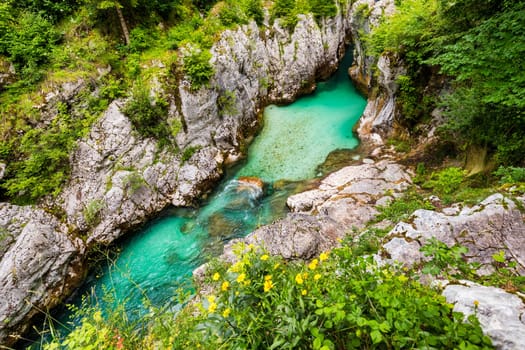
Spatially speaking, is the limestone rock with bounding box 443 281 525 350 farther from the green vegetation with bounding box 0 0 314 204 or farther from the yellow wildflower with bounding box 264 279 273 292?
the green vegetation with bounding box 0 0 314 204

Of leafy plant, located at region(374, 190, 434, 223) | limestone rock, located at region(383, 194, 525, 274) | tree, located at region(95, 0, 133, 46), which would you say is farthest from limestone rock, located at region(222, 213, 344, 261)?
tree, located at region(95, 0, 133, 46)

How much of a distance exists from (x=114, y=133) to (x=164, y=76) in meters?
3.48

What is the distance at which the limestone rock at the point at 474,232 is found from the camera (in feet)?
11.8

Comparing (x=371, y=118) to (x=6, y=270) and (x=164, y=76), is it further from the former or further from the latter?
(x=6, y=270)

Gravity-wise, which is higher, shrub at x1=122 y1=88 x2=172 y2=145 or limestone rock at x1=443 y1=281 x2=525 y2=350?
shrub at x1=122 y1=88 x2=172 y2=145

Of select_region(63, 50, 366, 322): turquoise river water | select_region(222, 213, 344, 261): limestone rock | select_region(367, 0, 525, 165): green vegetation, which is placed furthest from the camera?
select_region(63, 50, 366, 322): turquoise river water

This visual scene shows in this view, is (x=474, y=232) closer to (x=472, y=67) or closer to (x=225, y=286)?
(x=472, y=67)

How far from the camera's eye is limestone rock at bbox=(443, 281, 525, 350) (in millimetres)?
1809

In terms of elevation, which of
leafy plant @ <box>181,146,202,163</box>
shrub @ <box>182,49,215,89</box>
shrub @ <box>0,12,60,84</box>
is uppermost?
shrub @ <box>0,12,60,84</box>

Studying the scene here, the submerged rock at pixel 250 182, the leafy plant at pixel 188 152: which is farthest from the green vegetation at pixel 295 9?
the submerged rock at pixel 250 182

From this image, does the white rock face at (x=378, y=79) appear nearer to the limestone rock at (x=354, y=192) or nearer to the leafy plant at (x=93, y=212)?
the limestone rock at (x=354, y=192)

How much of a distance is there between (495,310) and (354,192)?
6861mm

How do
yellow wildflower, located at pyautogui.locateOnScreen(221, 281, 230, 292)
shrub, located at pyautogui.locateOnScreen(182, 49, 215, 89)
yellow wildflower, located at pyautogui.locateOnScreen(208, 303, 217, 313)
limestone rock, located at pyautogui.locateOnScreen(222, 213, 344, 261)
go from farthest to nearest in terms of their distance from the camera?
shrub, located at pyautogui.locateOnScreen(182, 49, 215, 89), limestone rock, located at pyautogui.locateOnScreen(222, 213, 344, 261), yellow wildflower, located at pyautogui.locateOnScreen(221, 281, 230, 292), yellow wildflower, located at pyautogui.locateOnScreen(208, 303, 217, 313)

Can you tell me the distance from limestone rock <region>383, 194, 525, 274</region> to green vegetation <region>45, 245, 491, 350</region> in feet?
6.73
